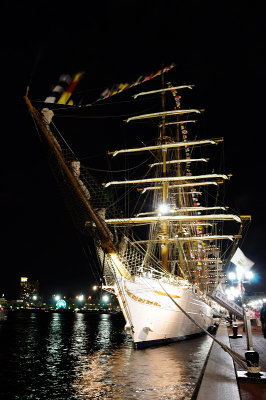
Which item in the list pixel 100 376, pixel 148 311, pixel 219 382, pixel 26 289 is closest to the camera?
pixel 219 382

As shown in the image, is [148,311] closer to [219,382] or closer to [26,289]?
[219,382]

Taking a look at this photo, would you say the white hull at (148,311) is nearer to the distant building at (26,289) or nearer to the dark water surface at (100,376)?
the dark water surface at (100,376)

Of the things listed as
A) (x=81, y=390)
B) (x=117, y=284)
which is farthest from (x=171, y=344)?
(x=81, y=390)

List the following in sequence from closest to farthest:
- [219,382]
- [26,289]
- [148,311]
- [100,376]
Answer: [219,382] → [100,376] → [148,311] → [26,289]

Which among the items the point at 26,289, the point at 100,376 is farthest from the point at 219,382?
the point at 26,289

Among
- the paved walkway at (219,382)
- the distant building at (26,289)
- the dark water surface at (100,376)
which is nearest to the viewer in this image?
the paved walkway at (219,382)

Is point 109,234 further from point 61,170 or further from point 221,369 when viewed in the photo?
point 221,369

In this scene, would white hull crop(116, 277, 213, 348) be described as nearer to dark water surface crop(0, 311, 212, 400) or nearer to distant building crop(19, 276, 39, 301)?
dark water surface crop(0, 311, 212, 400)

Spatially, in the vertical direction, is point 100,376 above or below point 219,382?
below

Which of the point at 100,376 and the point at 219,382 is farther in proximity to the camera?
the point at 100,376

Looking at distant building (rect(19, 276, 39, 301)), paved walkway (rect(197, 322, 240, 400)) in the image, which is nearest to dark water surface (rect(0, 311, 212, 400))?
paved walkway (rect(197, 322, 240, 400))

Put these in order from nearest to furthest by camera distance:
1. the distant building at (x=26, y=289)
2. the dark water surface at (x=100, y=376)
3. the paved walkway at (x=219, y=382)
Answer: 1. the paved walkway at (x=219, y=382)
2. the dark water surface at (x=100, y=376)
3. the distant building at (x=26, y=289)

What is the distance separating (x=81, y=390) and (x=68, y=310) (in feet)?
492

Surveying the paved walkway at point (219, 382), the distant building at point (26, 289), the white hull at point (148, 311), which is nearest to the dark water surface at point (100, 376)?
the paved walkway at point (219, 382)
